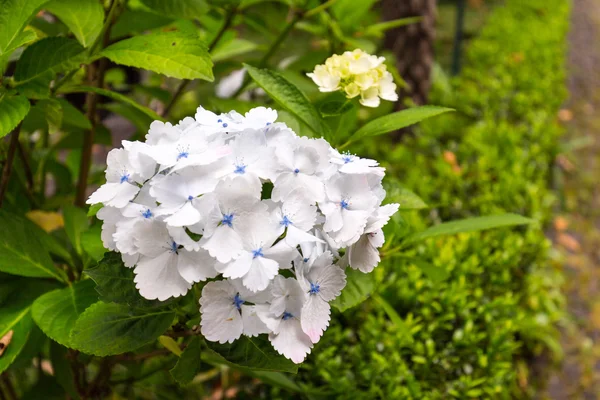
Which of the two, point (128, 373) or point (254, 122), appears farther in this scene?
point (128, 373)

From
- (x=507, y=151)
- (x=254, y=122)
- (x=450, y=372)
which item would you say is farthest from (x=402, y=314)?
(x=507, y=151)

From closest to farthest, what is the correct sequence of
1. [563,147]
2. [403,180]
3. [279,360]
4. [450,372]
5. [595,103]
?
1. [279,360]
2. [450,372]
3. [403,180]
4. [563,147]
5. [595,103]

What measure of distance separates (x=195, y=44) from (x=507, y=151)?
2330mm

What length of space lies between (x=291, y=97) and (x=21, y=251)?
1.96ft

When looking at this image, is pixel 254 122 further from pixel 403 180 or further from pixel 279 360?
pixel 403 180

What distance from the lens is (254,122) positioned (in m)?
0.96

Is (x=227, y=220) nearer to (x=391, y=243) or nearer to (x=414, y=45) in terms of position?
(x=391, y=243)

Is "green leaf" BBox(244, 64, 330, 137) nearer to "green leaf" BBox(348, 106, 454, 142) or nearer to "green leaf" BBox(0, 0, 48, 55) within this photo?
"green leaf" BBox(348, 106, 454, 142)

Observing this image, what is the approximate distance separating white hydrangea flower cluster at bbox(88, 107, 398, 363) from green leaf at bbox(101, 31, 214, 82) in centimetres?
16

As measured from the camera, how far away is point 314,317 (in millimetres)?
902

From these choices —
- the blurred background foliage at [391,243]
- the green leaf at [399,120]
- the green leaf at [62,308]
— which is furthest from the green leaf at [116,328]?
the green leaf at [399,120]

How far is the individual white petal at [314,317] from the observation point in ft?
2.91

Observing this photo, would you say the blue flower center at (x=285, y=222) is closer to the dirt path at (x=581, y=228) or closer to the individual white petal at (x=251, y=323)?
the individual white petal at (x=251, y=323)

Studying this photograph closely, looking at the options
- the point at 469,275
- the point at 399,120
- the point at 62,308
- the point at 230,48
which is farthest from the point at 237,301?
the point at 469,275
